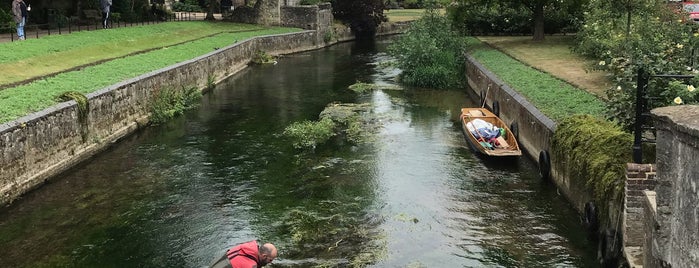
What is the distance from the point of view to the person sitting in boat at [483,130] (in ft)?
60.6

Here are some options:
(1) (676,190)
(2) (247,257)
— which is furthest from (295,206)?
(1) (676,190)

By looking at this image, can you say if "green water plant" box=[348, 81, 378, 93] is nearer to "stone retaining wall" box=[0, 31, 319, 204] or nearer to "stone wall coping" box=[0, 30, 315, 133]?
"stone retaining wall" box=[0, 31, 319, 204]

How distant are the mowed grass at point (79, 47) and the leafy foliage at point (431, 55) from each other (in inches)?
458

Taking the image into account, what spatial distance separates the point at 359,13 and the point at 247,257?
163 feet

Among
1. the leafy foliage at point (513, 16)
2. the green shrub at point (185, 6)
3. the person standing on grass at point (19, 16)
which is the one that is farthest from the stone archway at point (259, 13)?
the person standing on grass at point (19, 16)

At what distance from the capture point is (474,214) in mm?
13984

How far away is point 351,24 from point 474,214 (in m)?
44.5

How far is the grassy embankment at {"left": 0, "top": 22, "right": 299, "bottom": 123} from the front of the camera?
1808 cm

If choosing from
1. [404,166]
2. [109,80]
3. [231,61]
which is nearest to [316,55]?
[231,61]

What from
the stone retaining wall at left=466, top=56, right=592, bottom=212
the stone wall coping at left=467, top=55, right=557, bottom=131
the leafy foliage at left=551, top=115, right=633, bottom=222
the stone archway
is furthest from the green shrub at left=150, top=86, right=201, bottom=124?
the stone archway

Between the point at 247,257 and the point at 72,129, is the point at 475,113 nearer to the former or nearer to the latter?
the point at 72,129

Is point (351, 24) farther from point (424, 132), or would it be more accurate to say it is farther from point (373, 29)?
point (424, 132)

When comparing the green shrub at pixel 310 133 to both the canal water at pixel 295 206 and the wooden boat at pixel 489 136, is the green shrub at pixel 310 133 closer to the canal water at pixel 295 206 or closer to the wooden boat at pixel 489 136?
the canal water at pixel 295 206

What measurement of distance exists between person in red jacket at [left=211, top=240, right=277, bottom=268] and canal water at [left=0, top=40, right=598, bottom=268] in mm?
2755
